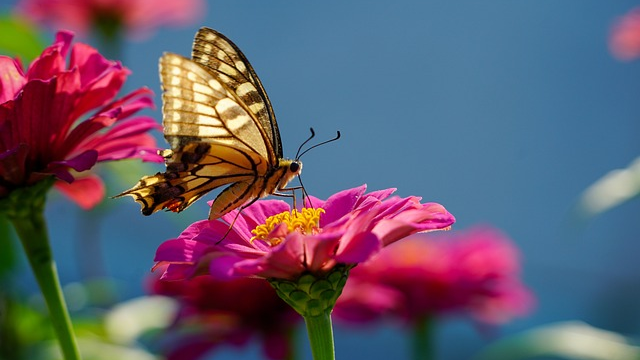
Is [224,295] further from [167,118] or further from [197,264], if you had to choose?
[197,264]

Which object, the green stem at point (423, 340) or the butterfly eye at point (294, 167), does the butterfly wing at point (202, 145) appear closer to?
the butterfly eye at point (294, 167)

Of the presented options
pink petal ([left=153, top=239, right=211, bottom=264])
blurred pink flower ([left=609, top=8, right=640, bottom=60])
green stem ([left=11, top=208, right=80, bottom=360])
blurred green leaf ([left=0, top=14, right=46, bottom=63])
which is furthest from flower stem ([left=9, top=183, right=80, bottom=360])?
blurred pink flower ([left=609, top=8, right=640, bottom=60])

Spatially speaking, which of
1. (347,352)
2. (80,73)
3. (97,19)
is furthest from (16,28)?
(347,352)

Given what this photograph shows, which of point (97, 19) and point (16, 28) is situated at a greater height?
point (97, 19)

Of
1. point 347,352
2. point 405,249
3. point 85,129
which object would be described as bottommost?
point 85,129

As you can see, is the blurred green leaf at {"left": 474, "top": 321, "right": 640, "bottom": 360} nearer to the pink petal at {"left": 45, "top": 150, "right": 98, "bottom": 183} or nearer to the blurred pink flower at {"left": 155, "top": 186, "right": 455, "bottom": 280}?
the blurred pink flower at {"left": 155, "top": 186, "right": 455, "bottom": 280}

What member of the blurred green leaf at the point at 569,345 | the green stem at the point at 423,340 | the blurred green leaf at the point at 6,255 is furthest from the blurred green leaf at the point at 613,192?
the blurred green leaf at the point at 6,255

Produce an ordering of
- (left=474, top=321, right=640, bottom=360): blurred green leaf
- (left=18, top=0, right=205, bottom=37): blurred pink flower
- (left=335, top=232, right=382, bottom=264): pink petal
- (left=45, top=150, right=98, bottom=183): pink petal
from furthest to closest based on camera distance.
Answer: (left=18, top=0, right=205, bottom=37): blurred pink flower < (left=474, top=321, right=640, bottom=360): blurred green leaf < (left=45, top=150, right=98, bottom=183): pink petal < (left=335, top=232, right=382, bottom=264): pink petal
